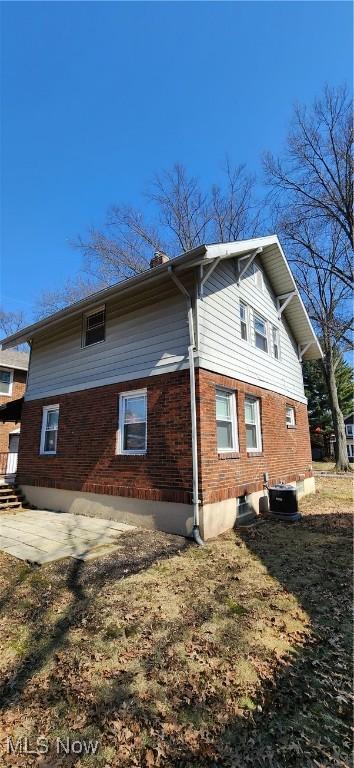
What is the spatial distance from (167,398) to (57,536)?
3.50 meters

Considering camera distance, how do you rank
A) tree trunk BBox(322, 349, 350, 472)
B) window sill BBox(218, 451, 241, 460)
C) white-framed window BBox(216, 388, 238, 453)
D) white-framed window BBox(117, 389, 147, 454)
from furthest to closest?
tree trunk BBox(322, 349, 350, 472) < white-framed window BBox(117, 389, 147, 454) < white-framed window BBox(216, 388, 238, 453) < window sill BBox(218, 451, 241, 460)

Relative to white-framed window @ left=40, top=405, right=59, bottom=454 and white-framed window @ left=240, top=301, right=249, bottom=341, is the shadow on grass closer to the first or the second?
white-framed window @ left=40, top=405, right=59, bottom=454

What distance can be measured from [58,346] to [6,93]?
26.1ft

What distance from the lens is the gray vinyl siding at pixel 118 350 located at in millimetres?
7664

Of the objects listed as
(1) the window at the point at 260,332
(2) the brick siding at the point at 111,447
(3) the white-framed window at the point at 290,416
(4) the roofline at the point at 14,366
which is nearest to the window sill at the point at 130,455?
(2) the brick siding at the point at 111,447

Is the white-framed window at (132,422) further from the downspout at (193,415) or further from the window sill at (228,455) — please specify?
the window sill at (228,455)

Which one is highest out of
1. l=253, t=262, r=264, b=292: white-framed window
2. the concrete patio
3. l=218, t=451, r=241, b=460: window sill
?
l=253, t=262, r=264, b=292: white-framed window

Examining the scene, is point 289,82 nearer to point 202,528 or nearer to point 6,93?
point 6,93

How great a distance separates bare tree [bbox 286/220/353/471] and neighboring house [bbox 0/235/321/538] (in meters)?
10.6

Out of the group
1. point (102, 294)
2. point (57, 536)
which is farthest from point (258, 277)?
point (57, 536)

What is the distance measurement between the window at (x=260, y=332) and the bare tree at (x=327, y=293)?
11.6 m

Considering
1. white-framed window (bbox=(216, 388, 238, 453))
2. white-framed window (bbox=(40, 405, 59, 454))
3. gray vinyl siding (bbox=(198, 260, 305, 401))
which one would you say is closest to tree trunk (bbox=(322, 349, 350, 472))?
gray vinyl siding (bbox=(198, 260, 305, 401))

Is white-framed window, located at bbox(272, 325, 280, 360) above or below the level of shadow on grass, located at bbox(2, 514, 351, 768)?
above

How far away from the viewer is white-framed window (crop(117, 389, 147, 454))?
7.98m
